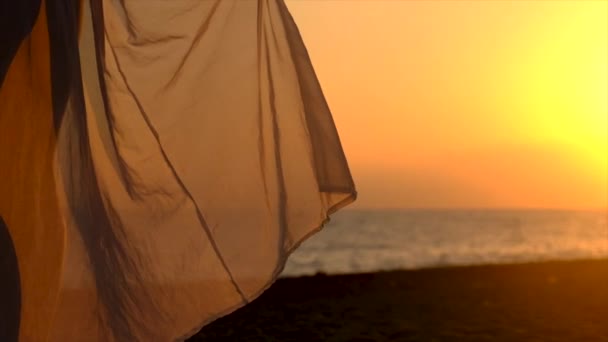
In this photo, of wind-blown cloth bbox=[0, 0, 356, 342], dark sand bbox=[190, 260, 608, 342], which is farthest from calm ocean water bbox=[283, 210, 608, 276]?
wind-blown cloth bbox=[0, 0, 356, 342]

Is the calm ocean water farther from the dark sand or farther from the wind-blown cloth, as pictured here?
the wind-blown cloth

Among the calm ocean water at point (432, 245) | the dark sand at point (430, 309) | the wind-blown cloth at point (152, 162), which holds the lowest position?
the calm ocean water at point (432, 245)

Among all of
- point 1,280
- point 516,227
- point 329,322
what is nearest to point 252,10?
point 1,280

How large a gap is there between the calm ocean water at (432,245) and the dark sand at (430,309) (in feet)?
28.3

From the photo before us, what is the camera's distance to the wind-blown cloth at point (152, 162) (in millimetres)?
2689

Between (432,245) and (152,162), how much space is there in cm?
4460

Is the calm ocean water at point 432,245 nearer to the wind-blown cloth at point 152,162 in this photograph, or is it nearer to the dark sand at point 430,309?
the dark sand at point 430,309

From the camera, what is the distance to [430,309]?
607 inches

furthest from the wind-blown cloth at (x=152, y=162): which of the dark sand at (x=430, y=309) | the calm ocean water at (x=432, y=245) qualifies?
the calm ocean water at (x=432, y=245)

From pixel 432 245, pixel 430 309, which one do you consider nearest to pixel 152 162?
pixel 430 309

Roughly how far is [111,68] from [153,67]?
15 centimetres

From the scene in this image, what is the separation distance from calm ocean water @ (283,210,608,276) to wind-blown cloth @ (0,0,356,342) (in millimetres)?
26623

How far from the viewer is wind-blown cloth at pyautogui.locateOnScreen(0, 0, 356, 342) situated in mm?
2689

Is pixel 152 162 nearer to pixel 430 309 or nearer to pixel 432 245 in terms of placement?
pixel 430 309
